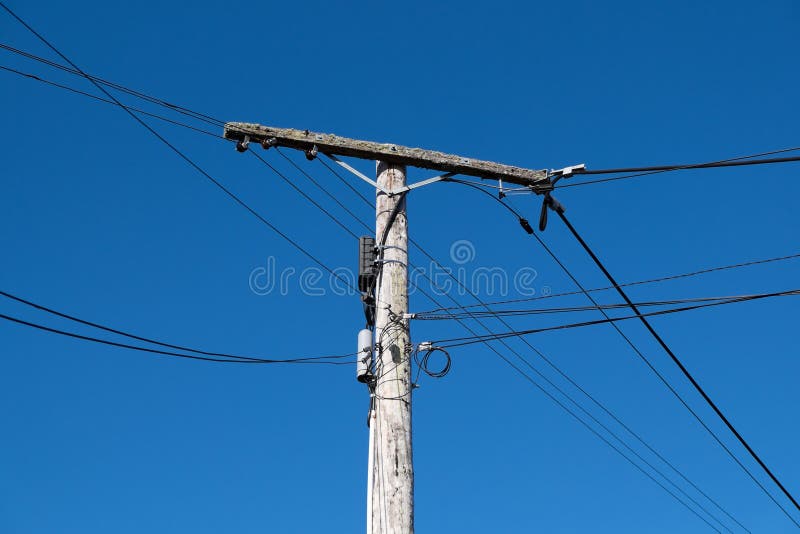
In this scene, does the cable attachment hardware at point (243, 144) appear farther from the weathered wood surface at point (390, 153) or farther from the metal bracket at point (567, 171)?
the metal bracket at point (567, 171)

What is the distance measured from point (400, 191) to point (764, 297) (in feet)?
10.4

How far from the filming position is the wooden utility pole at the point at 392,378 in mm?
6660

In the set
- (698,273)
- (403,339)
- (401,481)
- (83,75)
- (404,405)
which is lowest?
(401,481)

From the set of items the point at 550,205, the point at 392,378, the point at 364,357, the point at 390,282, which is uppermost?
the point at 550,205

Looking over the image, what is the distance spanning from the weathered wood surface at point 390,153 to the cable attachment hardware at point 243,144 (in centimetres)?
3

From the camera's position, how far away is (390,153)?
7.91 metres

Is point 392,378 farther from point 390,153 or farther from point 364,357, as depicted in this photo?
point 390,153

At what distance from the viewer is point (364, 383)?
7426 millimetres

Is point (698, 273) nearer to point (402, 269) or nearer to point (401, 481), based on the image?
point (402, 269)

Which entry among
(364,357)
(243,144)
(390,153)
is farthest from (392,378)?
(243,144)

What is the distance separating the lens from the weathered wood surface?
25.5 feet

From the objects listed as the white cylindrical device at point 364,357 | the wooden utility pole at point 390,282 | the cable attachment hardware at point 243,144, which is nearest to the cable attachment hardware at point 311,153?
the wooden utility pole at point 390,282

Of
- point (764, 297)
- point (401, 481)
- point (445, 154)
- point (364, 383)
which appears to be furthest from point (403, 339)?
point (764, 297)

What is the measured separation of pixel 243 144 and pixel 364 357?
205cm
